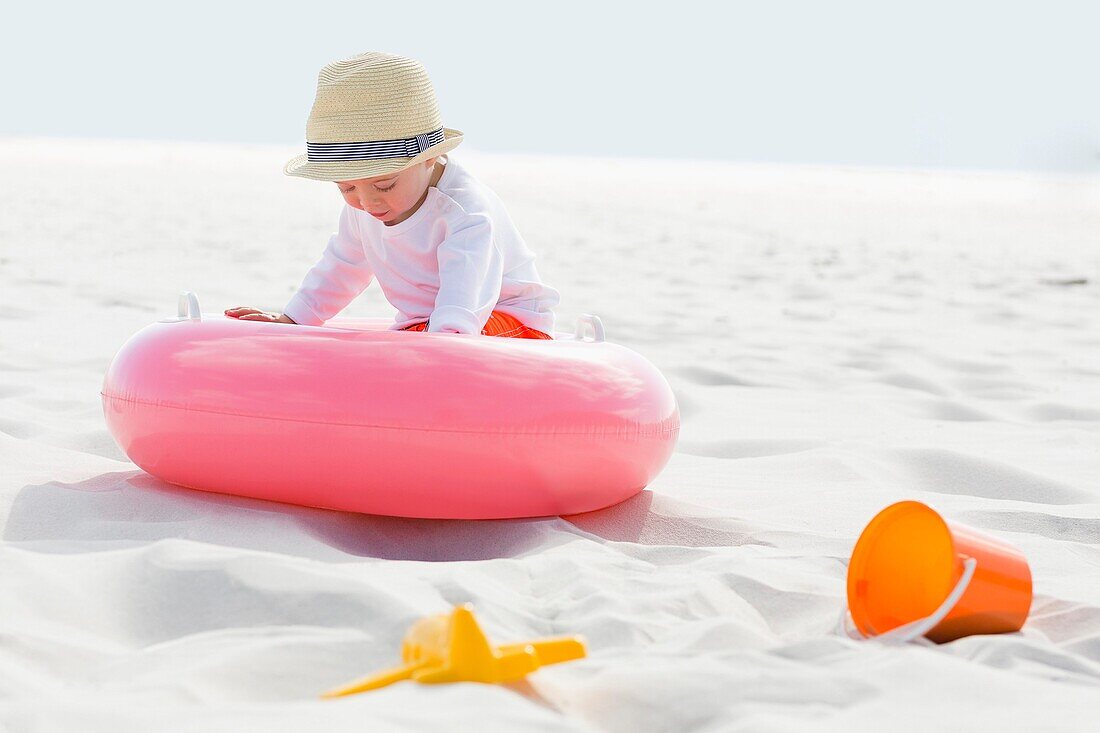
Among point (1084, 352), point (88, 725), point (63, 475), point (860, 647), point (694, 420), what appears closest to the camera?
point (88, 725)

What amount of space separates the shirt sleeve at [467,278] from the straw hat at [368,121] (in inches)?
8.4

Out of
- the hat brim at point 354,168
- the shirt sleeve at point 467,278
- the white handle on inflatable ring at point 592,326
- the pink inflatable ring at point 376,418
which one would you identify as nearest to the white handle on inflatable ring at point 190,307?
the pink inflatable ring at point 376,418

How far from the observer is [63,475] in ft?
9.71

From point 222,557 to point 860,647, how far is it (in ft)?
3.66

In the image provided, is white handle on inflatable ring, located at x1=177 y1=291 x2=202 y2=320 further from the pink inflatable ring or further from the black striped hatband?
the black striped hatband

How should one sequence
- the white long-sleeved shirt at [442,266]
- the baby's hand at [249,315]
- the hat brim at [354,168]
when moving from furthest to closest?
the baby's hand at [249,315] → the white long-sleeved shirt at [442,266] → the hat brim at [354,168]

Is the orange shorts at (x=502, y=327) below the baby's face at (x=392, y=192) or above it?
below

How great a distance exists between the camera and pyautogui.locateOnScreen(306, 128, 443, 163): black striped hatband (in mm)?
3010

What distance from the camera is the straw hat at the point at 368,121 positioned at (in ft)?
9.87

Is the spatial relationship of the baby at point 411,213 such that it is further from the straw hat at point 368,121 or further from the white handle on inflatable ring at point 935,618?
the white handle on inflatable ring at point 935,618

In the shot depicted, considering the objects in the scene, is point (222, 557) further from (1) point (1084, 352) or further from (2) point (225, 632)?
(1) point (1084, 352)

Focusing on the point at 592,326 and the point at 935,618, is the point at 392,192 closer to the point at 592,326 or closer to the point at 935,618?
the point at 592,326

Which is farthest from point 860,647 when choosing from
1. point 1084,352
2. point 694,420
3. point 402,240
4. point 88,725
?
point 1084,352

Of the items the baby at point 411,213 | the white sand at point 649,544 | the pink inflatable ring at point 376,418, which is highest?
the baby at point 411,213
